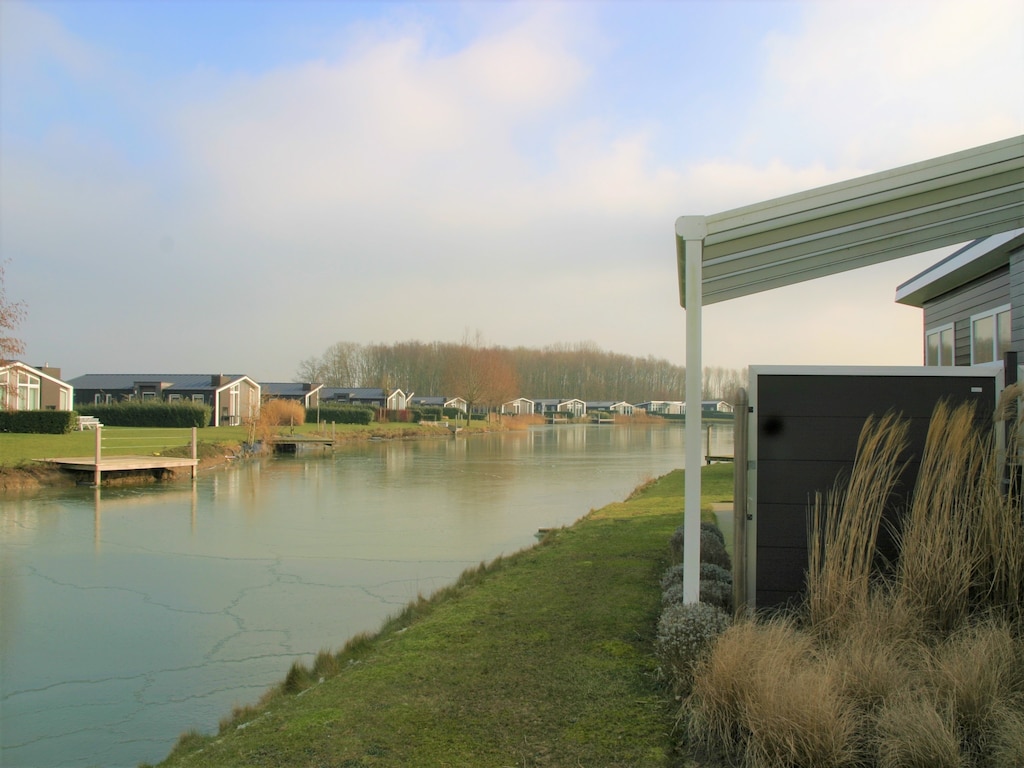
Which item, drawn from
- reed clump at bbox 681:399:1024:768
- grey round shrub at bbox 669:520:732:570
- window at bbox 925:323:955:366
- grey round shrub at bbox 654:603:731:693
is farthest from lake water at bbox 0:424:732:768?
window at bbox 925:323:955:366

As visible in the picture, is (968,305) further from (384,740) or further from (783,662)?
(384,740)

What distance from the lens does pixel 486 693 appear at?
4082 mm

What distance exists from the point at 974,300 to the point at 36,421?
3014cm

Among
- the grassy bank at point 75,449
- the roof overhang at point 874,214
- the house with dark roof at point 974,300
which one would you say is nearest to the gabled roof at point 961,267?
the house with dark roof at point 974,300

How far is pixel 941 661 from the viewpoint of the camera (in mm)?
3545

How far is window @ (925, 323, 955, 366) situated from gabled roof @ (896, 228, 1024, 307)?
18.6 inches

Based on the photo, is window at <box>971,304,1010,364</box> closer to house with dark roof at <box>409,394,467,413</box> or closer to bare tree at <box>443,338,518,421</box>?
bare tree at <box>443,338,518,421</box>

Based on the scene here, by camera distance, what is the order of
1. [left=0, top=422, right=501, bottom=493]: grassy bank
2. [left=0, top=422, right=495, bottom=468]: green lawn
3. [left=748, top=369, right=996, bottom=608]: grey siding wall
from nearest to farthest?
[left=748, top=369, right=996, bottom=608]: grey siding wall, [left=0, top=422, right=501, bottom=493]: grassy bank, [left=0, top=422, right=495, bottom=468]: green lawn

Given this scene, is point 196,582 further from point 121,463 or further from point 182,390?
point 182,390

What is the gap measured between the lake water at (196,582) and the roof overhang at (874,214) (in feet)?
14.4

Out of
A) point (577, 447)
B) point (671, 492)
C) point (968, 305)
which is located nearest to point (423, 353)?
point (577, 447)

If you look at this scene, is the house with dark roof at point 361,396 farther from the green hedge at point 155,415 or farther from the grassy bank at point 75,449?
the grassy bank at point 75,449

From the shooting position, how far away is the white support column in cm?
416

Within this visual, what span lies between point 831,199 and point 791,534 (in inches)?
78.8
